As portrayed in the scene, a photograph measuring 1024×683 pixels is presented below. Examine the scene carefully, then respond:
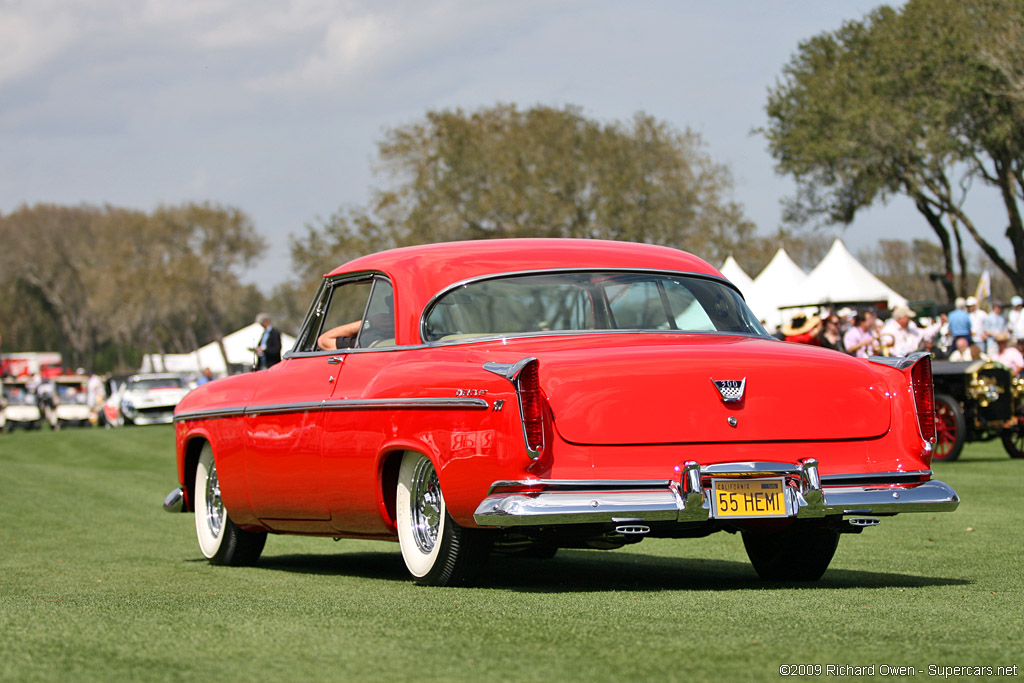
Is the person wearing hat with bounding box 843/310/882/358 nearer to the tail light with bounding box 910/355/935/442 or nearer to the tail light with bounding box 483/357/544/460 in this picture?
the tail light with bounding box 910/355/935/442

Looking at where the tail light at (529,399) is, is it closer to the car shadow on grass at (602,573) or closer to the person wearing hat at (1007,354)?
the car shadow on grass at (602,573)

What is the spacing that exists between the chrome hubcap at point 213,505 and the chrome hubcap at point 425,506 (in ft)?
8.21

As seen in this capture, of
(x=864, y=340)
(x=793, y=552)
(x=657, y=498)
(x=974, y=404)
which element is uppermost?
(x=657, y=498)

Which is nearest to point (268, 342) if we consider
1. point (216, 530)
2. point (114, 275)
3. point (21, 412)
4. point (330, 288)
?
point (216, 530)

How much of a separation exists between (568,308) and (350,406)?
120 centimetres

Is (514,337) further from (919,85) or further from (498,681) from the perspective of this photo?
(919,85)

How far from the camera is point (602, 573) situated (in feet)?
24.8

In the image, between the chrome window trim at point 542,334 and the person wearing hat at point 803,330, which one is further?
the person wearing hat at point 803,330

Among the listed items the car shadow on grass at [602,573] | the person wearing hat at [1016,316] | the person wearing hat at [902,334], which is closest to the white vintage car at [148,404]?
A: the person wearing hat at [1016,316]

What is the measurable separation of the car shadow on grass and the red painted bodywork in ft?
2.13

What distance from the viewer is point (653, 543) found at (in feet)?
31.8

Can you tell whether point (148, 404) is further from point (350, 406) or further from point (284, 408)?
point (350, 406)

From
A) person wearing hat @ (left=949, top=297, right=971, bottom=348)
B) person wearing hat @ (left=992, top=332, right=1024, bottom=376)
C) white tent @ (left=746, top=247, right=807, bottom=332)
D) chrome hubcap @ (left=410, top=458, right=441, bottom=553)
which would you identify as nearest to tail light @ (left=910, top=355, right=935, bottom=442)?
chrome hubcap @ (left=410, top=458, right=441, bottom=553)

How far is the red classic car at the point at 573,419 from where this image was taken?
5844mm
